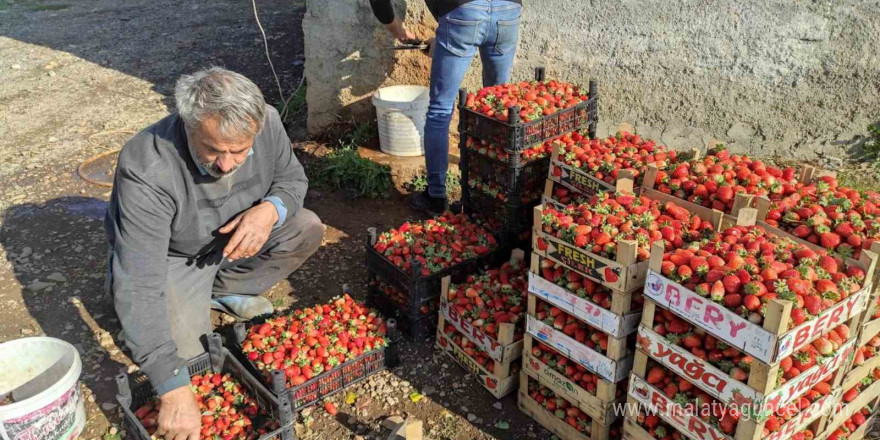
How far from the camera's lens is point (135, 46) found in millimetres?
10812

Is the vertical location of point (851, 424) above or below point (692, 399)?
below

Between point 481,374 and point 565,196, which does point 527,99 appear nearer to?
point 565,196

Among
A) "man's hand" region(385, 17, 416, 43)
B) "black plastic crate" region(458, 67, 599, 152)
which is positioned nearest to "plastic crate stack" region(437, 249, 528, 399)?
Result: "black plastic crate" region(458, 67, 599, 152)

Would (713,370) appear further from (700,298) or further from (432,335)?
(432,335)

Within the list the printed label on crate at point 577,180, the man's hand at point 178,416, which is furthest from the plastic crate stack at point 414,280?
the man's hand at point 178,416

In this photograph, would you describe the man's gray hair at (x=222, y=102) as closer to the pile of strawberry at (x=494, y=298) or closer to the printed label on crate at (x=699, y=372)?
the pile of strawberry at (x=494, y=298)

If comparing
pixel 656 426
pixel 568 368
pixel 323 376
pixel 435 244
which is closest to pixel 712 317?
pixel 656 426

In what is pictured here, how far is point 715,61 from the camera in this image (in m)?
5.69

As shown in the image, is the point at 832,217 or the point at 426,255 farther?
the point at 426,255

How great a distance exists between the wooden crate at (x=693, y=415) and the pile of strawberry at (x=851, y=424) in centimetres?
32

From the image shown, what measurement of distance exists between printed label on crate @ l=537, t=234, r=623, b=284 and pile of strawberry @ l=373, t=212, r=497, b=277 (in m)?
1.08

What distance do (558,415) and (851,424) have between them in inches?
53.0

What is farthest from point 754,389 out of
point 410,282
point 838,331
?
point 410,282

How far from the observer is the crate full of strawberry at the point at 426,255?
13.3ft
